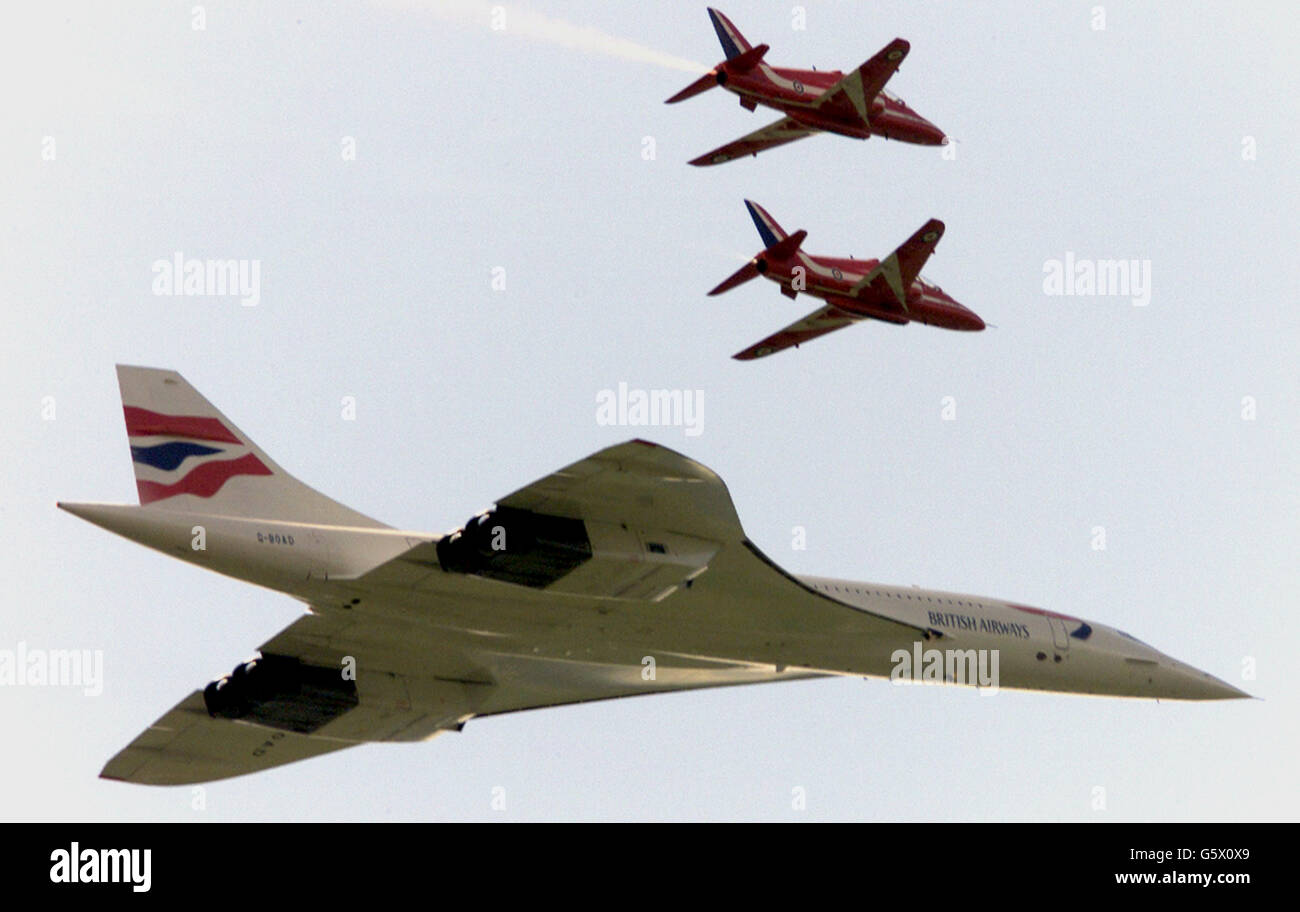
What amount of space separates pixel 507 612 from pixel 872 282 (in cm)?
1400

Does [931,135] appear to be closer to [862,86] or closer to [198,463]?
[862,86]

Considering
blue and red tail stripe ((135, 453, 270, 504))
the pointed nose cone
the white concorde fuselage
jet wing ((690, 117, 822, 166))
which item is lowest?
the pointed nose cone

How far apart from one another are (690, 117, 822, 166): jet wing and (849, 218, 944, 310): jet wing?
3.19 metres

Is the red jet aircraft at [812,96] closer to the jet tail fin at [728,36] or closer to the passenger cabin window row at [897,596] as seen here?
the jet tail fin at [728,36]

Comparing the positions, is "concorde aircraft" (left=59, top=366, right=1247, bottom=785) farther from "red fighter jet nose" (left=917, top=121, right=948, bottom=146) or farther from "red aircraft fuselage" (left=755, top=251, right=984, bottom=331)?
"red fighter jet nose" (left=917, top=121, right=948, bottom=146)

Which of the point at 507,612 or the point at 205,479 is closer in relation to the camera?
the point at 205,479

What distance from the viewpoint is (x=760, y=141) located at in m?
38.5

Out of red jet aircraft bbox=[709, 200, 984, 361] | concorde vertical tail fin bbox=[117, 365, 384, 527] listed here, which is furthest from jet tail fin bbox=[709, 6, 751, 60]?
concorde vertical tail fin bbox=[117, 365, 384, 527]

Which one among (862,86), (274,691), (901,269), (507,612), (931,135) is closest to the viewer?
(507,612)

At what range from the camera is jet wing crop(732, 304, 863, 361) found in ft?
128

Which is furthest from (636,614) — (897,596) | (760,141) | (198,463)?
(760,141)

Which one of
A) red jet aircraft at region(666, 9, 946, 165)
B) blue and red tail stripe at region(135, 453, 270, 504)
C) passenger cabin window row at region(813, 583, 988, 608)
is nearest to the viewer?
blue and red tail stripe at region(135, 453, 270, 504)

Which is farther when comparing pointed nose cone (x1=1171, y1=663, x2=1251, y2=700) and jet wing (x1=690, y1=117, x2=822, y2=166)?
jet wing (x1=690, y1=117, x2=822, y2=166)

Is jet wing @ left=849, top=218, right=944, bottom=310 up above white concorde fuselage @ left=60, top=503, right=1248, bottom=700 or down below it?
above
